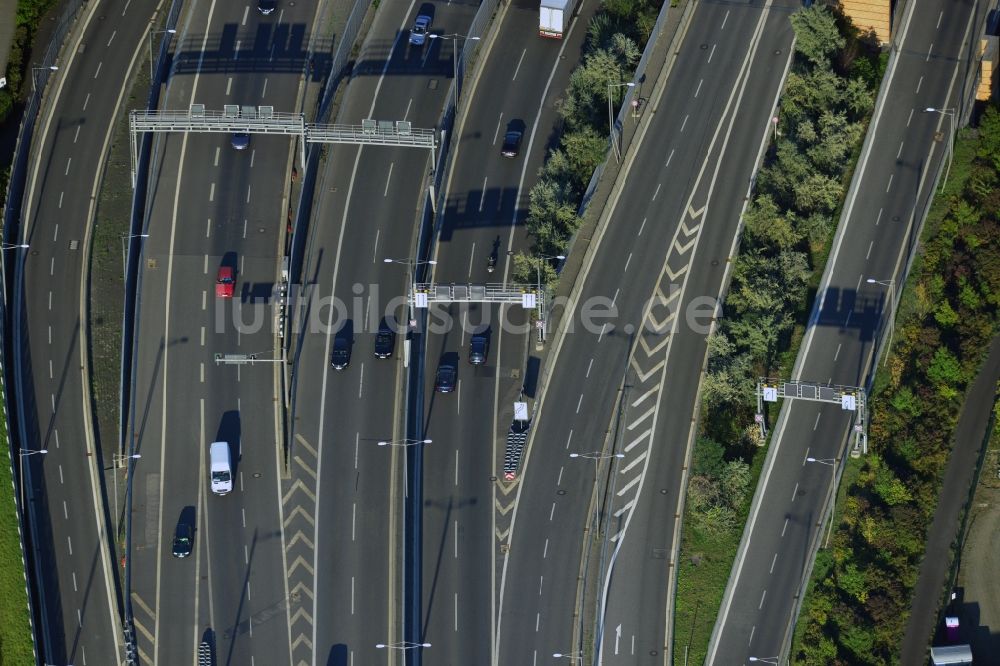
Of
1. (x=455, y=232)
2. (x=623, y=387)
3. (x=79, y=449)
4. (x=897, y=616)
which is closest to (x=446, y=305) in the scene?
(x=455, y=232)

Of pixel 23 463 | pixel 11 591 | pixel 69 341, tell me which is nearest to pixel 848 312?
pixel 69 341

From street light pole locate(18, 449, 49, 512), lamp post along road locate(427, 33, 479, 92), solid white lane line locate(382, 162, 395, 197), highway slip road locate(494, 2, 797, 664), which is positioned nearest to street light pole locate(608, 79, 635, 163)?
highway slip road locate(494, 2, 797, 664)

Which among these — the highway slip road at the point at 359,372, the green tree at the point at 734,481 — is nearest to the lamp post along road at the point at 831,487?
the green tree at the point at 734,481

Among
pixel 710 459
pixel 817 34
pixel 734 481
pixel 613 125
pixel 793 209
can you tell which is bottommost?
pixel 734 481

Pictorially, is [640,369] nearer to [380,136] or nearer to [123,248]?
[380,136]

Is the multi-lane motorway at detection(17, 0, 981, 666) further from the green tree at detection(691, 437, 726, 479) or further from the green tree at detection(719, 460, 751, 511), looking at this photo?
the green tree at detection(719, 460, 751, 511)

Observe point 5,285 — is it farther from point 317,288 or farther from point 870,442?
point 870,442
